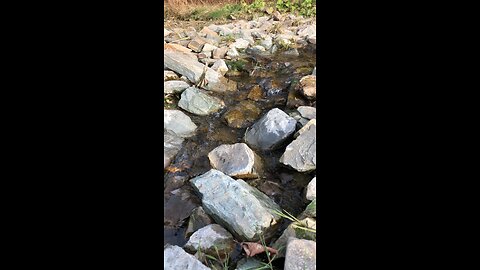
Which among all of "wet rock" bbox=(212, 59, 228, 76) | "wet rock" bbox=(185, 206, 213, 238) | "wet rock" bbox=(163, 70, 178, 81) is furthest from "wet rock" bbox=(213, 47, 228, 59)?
"wet rock" bbox=(185, 206, 213, 238)

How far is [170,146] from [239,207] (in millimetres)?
1028

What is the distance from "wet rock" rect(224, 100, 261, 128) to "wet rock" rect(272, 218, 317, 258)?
1.42 metres

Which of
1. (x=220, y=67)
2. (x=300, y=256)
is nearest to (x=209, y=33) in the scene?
(x=220, y=67)

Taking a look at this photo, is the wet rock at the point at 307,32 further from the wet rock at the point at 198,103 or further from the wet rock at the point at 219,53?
the wet rock at the point at 198,103

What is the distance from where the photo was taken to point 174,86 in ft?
12.3

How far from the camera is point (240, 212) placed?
6.72ft

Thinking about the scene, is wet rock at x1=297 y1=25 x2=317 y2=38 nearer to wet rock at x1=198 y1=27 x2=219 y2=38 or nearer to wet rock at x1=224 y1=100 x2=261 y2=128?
wet rock at x1=198 y1=27 x2=219 y2=38

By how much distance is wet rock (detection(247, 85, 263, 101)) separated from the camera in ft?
12.6

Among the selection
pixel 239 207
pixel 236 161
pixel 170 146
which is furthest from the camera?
pixel 170 146

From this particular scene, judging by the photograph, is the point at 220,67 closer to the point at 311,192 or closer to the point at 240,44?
the point at 240,44

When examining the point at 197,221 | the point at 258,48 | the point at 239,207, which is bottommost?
the point at 258,48

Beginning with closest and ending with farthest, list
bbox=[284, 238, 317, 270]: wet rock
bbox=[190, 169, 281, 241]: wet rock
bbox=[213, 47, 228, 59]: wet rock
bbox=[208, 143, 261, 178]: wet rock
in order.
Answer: bbox=[284, 238, 317, 270]: wet rock, bbox=[190, 169, 281, 241]: wet rock, bbox=[208, 143, 261, 178]: wet rock, bbox=[213, 47, 228, 59]: wet rock
